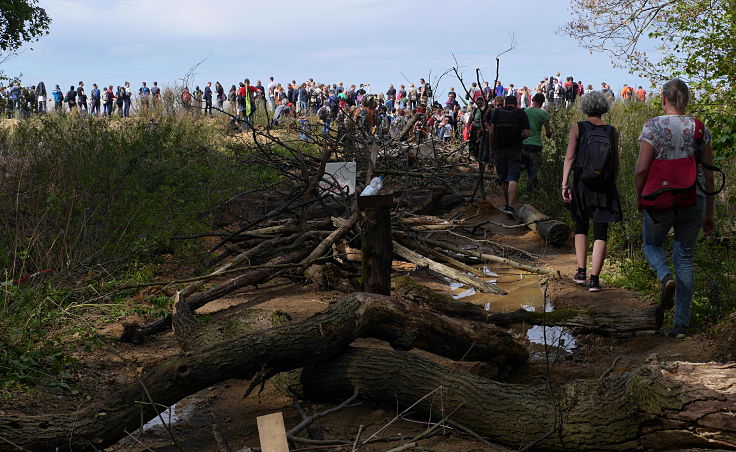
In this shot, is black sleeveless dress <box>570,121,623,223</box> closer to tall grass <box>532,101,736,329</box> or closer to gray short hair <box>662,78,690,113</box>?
tall grass <box>532,101,736,329</box>

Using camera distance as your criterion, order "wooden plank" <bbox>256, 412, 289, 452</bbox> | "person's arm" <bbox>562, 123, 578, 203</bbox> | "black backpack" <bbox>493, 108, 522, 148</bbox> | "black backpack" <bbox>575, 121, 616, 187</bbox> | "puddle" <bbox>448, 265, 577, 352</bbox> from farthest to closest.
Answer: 1. "black backpack" <bbox>493, 108, 522, 148</bbox>
2. "person's arm" <bbox>562, 123, 578, 203</bbox>
3. "black backpack" <bbox>575, 121, 616, 187</bbox>
4. "puddle" <bbox>448, 265, 577, 352</bbox>
5. "wooden plank" <bbox>256, 412, 289, 452</bbox>

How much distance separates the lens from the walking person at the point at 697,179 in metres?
5.76

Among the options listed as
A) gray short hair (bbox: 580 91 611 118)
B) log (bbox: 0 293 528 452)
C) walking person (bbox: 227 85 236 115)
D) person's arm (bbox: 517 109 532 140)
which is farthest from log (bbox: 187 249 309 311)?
walking person (bbox: 227 85 236 115)

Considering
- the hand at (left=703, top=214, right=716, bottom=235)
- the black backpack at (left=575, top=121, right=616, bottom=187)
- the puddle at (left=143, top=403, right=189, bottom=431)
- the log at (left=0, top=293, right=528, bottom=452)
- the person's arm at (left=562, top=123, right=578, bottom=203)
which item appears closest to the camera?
the log at (left=0, top=293, right=528, bottom=452)

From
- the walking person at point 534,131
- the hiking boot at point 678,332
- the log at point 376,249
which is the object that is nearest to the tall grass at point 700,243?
the hiking boot at point 678,332

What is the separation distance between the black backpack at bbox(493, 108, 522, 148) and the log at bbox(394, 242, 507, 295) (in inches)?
148

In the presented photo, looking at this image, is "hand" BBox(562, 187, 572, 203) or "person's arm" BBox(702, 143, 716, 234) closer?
"person's arm" BBox(702, 143, 716, 234)

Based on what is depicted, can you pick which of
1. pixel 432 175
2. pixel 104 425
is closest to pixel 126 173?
pixel 432 175

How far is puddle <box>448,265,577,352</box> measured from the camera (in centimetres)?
687

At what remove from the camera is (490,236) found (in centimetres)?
1141

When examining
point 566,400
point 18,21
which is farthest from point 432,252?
point 18,21

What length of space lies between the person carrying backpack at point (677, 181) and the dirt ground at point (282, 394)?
1.77 feet

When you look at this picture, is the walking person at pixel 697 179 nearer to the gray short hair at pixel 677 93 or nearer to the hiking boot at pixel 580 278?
the gray short hair at pixel 677 93

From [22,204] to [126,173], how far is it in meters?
3.37
